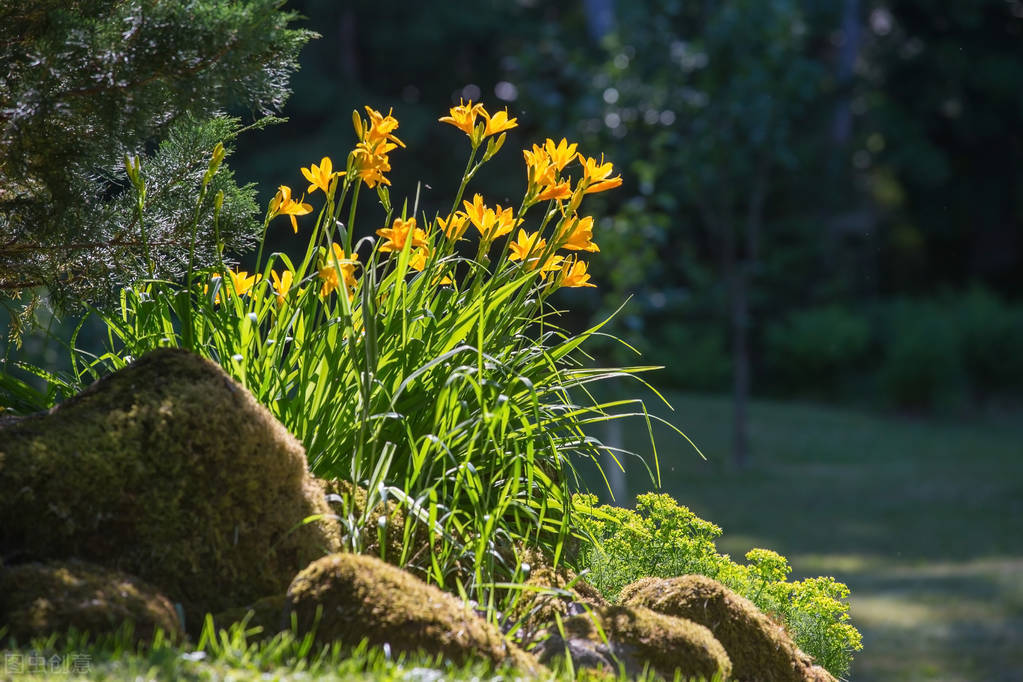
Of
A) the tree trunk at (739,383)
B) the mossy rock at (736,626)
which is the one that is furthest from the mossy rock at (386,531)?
the tree trunk at (739,383)

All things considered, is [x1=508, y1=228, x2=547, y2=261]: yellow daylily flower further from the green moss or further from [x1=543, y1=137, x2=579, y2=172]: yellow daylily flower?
the green moss

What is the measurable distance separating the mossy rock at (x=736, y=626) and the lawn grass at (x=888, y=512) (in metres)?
3.53

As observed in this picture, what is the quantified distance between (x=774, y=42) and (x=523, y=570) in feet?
31.9

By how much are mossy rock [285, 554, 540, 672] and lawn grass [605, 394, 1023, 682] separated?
419cm

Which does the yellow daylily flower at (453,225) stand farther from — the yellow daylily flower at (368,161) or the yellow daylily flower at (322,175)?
the yellow daylily flower at (322,175)

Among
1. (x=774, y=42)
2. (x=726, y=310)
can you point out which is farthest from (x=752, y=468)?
(x=726, y=310)

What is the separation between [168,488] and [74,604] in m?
0.29

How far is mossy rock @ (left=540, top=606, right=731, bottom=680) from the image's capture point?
1971 millimetres

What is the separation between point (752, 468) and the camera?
11.6 m

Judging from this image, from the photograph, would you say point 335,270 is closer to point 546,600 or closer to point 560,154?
point 560,154

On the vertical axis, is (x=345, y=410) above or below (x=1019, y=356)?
below

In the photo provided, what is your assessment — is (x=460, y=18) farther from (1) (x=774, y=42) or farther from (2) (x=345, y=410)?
(2) (x=345, y=410)

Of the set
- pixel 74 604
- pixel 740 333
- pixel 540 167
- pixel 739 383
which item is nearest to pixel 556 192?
pixel 540 167

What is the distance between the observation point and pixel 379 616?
182cm
